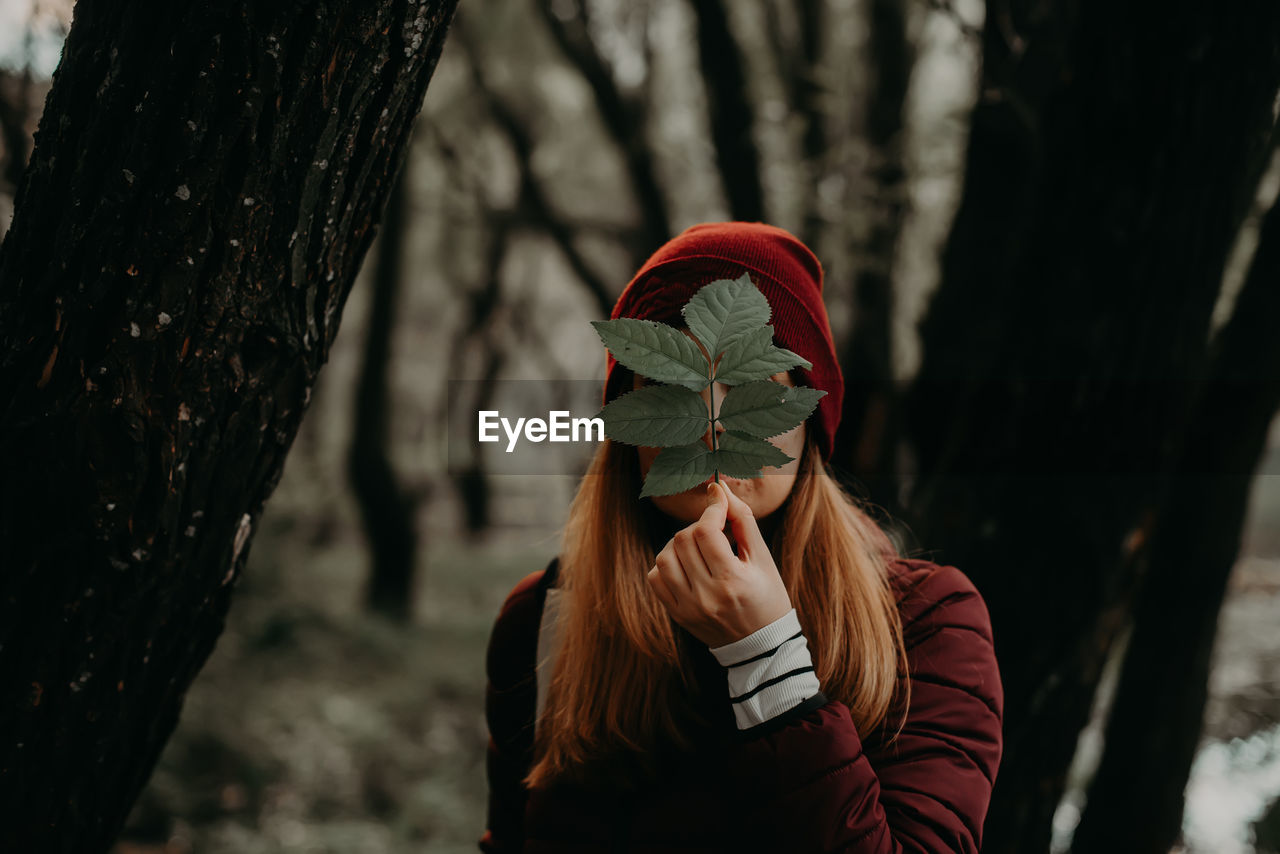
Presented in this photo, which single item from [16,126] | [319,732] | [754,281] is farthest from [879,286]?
[319,732]

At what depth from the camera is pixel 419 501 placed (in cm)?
1020

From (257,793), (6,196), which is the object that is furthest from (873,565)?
(257,793)

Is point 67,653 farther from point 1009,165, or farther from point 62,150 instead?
point 1009,165

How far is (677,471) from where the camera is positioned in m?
1.13

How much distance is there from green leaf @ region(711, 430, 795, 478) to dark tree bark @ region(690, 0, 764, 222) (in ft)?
14.8

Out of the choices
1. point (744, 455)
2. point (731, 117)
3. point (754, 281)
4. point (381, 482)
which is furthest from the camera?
point (381, 482)

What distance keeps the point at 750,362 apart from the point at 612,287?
5.72 m

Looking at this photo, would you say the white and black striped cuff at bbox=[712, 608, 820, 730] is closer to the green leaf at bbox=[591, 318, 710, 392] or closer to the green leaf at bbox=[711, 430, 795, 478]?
the green leaf at bbox=[711, 430, 795, 478]

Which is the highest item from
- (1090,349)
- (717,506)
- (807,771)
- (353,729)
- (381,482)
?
(1090,349)

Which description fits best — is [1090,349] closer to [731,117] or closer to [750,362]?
[750,362]

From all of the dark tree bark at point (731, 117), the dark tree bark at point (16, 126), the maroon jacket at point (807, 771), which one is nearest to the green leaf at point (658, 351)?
the maroon jacket at point (807, 771)

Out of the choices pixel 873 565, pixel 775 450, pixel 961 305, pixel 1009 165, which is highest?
pixel 1009 165

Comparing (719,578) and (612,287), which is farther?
(612,287)

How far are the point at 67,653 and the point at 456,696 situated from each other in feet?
22.5
